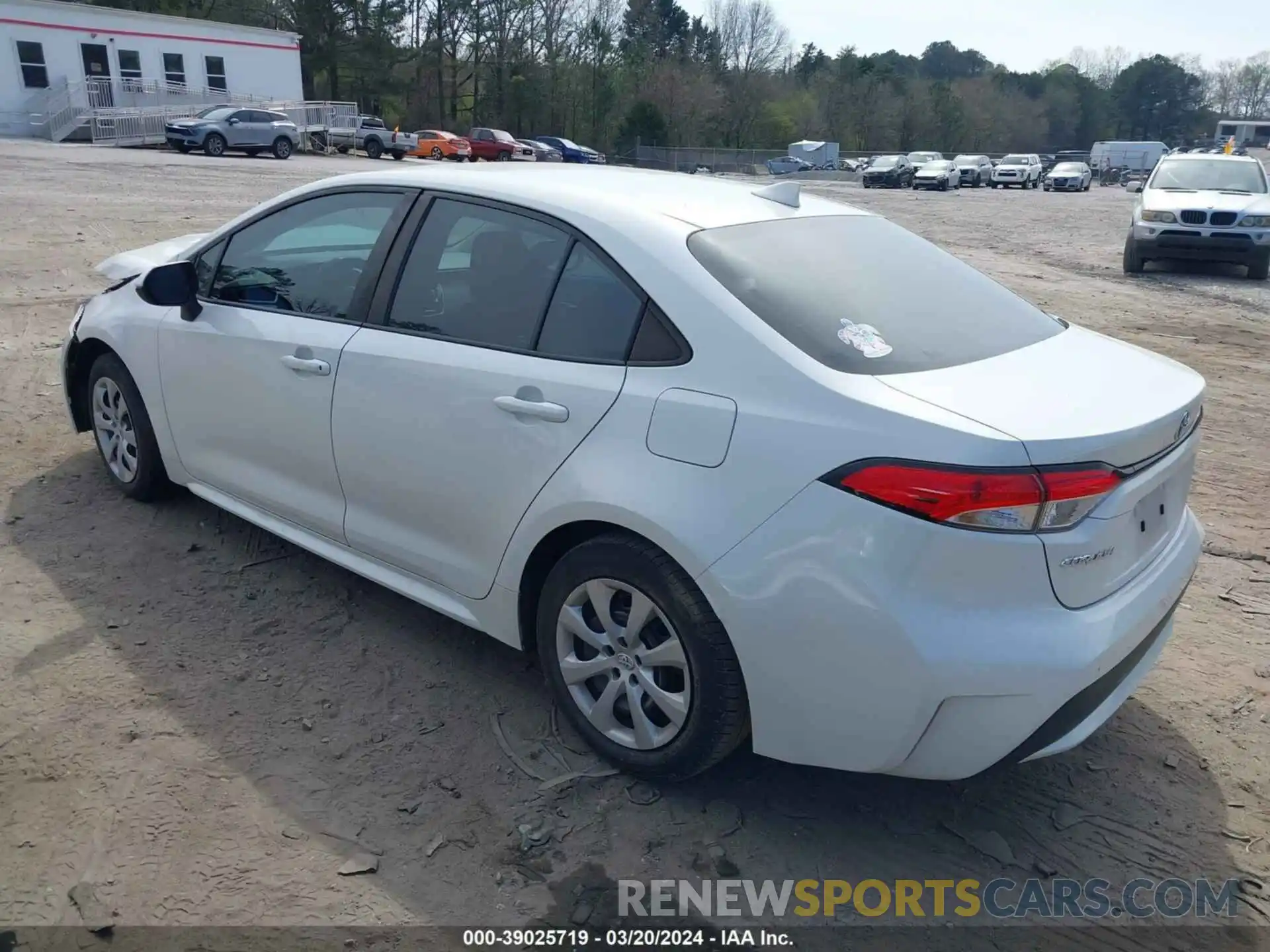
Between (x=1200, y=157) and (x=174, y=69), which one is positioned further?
(x=174, y=69)

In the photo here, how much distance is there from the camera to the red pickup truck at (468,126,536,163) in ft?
150

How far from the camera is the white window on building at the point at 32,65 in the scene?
35188mm

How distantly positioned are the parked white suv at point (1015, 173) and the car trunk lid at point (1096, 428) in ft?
165

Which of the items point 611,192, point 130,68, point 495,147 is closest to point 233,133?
point 130,68

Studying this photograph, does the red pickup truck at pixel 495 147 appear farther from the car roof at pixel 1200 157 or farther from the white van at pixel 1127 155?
the white van at pixel 1127 155

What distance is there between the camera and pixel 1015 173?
160ft

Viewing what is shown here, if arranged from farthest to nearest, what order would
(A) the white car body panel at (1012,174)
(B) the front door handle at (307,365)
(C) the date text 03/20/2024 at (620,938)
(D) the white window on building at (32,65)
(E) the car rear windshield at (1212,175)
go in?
(A) the white car body panel at (1012,174) → (D) the white window on building at (32,65) → (E) the car rear windshield at (1212,175) → (B) the front door handle at (307,365) → (C) the date text 03/20/2024 at (620,938)

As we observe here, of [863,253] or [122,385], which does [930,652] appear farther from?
A: [122,385]

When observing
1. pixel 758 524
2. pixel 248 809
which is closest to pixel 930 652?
pixel 758 524

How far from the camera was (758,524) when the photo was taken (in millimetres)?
2514

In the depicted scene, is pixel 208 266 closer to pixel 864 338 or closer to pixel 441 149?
pixel 864 338

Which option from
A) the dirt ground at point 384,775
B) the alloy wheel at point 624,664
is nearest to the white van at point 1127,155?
the dirt ground at point 384,775

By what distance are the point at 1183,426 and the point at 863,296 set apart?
3.17 feet

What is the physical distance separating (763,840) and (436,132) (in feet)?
154
